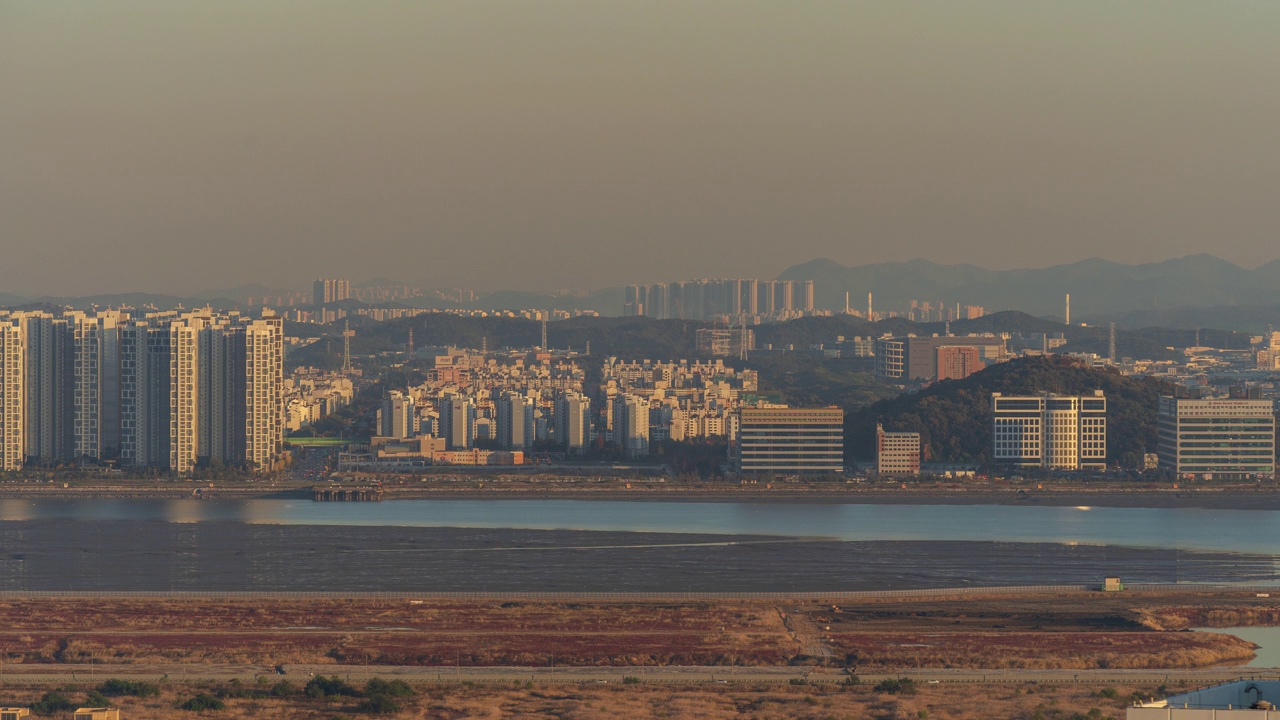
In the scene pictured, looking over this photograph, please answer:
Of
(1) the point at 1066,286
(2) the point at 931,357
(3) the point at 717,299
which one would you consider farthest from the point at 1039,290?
(2) the point at 931,357

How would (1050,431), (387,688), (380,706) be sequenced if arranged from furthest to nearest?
(1050,431) < (387,688) < (380,706)

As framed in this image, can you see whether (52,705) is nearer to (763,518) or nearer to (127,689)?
(127,689)

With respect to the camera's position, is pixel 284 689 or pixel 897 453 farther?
pixel 897 453

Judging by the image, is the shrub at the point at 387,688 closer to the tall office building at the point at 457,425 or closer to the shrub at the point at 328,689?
the shrub at the point at 328,689

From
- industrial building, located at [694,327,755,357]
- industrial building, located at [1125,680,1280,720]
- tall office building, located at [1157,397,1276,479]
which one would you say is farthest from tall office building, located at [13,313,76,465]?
industrial building, located at [694,327,755,357]

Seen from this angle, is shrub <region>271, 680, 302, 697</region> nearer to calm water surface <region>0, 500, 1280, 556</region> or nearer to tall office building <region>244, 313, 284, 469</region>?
calm water surface <region>0, 500, 1280, 556</region>

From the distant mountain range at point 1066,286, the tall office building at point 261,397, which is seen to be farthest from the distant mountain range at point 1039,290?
the tall office building at point 261,397

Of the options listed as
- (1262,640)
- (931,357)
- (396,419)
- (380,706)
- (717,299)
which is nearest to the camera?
(380,706)
